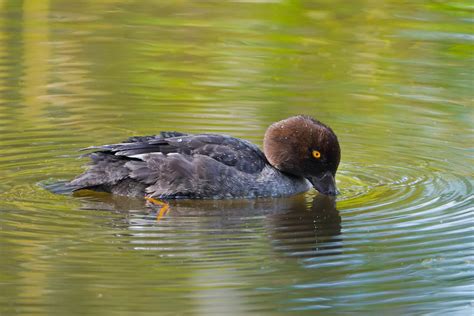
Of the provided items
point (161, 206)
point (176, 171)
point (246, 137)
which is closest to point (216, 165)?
point (176, 171)

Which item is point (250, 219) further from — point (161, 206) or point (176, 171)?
point (176, 171)

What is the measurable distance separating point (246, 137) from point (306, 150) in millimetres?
1666

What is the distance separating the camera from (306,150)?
37.6 ft

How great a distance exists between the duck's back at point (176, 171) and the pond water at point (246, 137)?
0.51 ft

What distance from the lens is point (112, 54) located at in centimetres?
1669

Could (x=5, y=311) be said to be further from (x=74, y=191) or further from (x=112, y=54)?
(x=112, y=54)

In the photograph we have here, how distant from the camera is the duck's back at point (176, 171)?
11.0 m

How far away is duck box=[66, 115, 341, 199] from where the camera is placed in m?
11.0

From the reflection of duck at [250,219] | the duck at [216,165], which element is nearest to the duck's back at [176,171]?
the duck at [216,165]

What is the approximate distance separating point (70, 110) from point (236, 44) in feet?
12.7

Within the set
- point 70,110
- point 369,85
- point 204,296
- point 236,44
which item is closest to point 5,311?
point 204,296

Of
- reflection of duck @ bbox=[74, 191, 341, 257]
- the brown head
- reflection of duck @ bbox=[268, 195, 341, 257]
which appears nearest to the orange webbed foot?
reflection of duck @ bbox=[74, 191, 341, 257]

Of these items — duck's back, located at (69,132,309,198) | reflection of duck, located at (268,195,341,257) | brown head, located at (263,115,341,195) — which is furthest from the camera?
brown head, located at (263,115,341,195)

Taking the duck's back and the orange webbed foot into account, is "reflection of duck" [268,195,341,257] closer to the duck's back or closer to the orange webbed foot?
the duck's back
